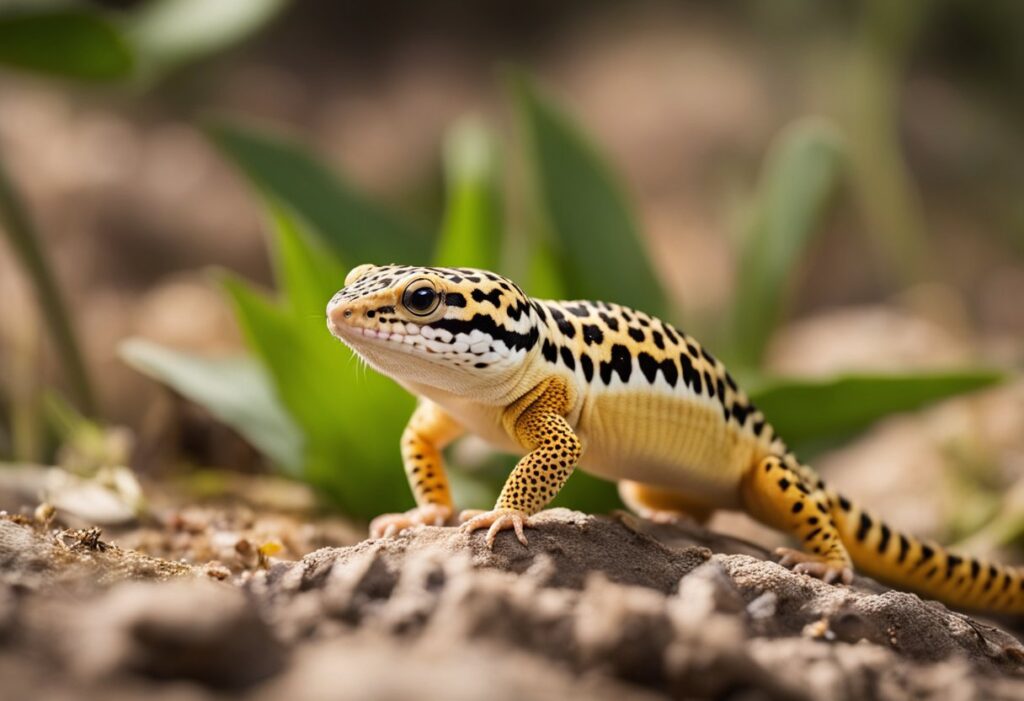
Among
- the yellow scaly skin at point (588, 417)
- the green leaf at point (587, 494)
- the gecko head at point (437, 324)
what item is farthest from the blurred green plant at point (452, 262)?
the gecko head at point (437, 324)

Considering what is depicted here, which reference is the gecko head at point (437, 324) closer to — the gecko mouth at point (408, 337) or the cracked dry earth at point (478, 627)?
the gecko mouth at point (408, 337)

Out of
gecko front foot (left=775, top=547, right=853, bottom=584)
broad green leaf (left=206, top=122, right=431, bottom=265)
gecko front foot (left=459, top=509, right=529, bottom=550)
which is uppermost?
broad green leaf (left=206, top=122, right=431, bottom=265)

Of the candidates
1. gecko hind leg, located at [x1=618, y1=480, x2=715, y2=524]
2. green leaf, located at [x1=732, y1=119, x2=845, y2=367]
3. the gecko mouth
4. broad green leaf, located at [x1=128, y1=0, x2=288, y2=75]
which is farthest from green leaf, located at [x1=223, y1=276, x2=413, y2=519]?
green leaf, located at [x1=732, y1=119, x2=845, y2=367]

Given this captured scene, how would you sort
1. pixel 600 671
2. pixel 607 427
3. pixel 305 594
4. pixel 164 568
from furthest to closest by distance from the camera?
pixel 607 427 → pixel 164 568 → pixel 305 594 → pixel 600 671

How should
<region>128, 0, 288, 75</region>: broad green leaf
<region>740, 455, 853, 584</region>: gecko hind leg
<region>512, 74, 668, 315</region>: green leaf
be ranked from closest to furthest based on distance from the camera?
1. <region>740, 455, 853, 584</region>: gecko hind leg
2. <region>512, 74, 668, 315</region>: green leaf
3. <region>128, 0, 288, 75</region>: broad green leaf

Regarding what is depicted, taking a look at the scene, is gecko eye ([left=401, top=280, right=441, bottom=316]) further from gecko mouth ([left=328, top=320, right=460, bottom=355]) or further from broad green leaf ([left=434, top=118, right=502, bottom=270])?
broad green leaf ([left=434, top=118, right=502, bottom=270])

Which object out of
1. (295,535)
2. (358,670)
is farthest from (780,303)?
(358,670)

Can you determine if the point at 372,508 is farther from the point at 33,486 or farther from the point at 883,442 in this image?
the point at 883,442
